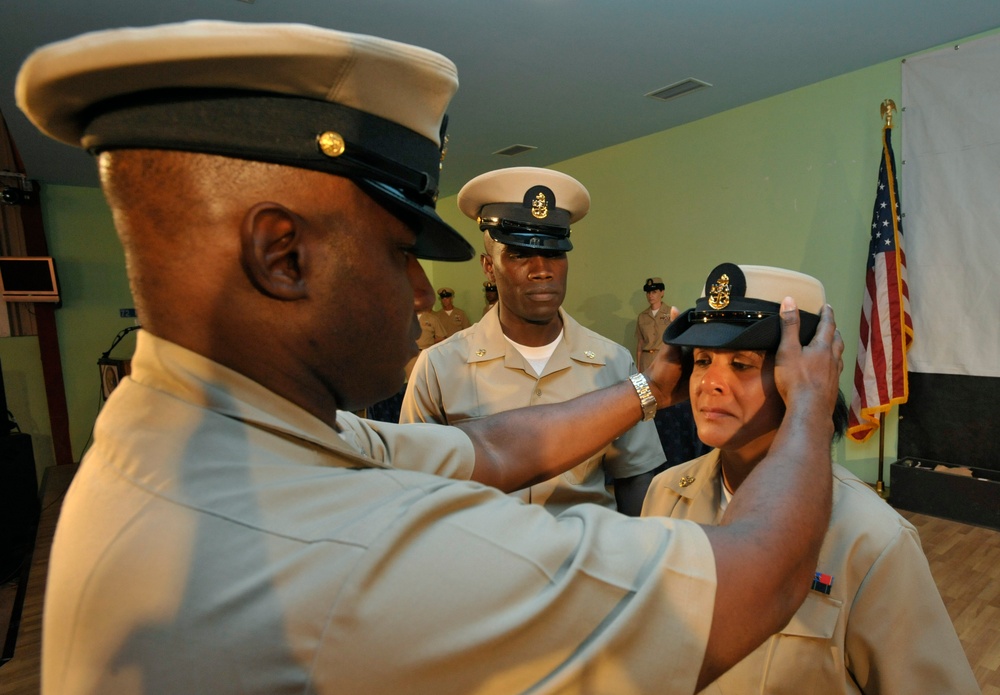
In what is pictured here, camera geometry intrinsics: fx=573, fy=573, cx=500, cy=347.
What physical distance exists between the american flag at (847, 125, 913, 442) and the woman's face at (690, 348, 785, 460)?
3.89 m

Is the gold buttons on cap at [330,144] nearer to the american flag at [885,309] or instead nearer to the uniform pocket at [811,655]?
the uniform pocket at [811,655]

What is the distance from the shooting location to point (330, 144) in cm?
66

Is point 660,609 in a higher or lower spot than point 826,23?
lower

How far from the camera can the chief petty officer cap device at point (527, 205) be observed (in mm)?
2145

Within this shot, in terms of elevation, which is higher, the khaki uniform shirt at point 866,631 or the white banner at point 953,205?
the white banner at point 953,205

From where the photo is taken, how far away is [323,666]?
0.52 m

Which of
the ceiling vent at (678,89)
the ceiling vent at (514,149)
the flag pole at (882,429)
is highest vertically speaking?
the ceiling vent at (678,89)

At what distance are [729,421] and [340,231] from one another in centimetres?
114

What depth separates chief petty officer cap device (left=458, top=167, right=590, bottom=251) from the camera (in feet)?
7.04

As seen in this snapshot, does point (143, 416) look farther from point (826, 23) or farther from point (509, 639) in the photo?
point (826, 23)

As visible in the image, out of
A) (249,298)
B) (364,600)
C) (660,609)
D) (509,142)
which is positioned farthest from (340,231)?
(509,142)

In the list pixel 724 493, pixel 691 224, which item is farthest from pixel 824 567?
pixel 691 224

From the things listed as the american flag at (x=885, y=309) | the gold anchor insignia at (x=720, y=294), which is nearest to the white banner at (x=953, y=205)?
the american flag at (x=885, y=309)

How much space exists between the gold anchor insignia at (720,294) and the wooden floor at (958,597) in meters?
2.30
